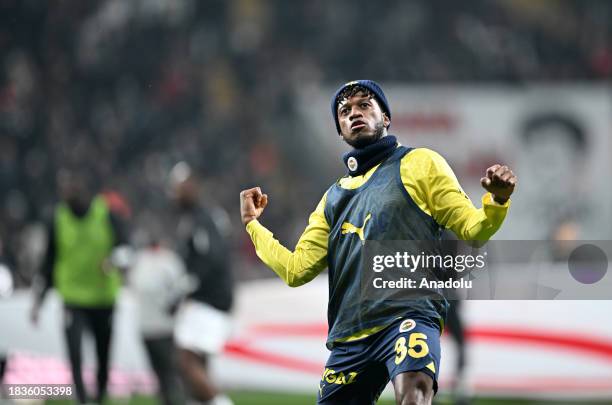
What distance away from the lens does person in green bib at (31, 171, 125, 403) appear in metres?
9.95

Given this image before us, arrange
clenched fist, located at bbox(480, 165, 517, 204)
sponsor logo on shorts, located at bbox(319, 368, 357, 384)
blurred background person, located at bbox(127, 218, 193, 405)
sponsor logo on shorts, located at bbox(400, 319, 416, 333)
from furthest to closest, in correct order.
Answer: blurred background person, located at bbox(127, 218, 193, 405) < sponsor logo on shorts, located at bbox(319, 368, 357, 384) < sponsor logo on shorts, located at bbox(400, 319, 416, 333) < clenched fist, located at bbox(480, 165, 517, 204)

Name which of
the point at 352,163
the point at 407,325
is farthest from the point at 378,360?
the point at 352,163

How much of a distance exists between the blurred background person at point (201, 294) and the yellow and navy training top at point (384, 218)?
382 centimetres

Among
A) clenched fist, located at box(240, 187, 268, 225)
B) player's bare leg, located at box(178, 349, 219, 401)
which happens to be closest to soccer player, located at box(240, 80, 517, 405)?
clenched fist, located at box(240, 187, 268, 225)

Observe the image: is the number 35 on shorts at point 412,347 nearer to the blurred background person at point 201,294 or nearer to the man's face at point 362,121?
the man's face at point 362,121

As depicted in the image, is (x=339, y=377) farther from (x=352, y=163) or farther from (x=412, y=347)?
(x=352, y=163)

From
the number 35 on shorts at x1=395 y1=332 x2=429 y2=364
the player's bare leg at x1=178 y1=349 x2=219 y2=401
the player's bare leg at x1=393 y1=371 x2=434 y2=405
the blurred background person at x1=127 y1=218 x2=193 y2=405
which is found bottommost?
the player's bare leg at x1=393 y1=371 x2=434 y2=405

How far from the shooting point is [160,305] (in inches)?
404

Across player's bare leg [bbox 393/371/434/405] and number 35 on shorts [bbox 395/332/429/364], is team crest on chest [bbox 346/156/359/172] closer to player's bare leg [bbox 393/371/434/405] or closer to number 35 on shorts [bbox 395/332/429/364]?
number 35 on shorts [bbox 395/332/429/364]

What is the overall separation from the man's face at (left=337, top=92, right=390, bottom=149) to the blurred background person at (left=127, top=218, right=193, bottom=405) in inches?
175

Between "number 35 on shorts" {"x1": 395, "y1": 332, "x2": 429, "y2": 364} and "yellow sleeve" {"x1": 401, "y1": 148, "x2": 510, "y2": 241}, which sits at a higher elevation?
"yellow sleeve" {"x1": 401, "y1": 148, "x2": 510, "y2": 241}

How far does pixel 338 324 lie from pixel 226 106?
15.2 meters

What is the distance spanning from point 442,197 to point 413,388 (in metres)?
0.81

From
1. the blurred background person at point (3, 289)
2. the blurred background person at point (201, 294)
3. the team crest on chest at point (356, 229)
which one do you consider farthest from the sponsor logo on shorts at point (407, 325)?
the blurred background person at point (3, 289)
